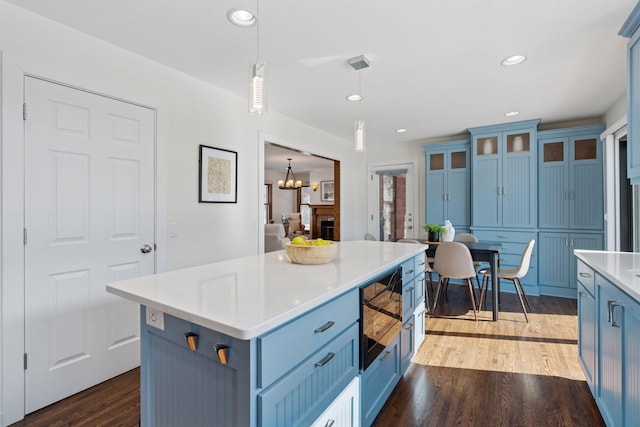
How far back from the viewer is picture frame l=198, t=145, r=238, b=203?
2965mm

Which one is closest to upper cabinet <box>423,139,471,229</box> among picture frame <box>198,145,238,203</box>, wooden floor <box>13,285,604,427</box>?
wooden floor <box>13,285,604,427</box>

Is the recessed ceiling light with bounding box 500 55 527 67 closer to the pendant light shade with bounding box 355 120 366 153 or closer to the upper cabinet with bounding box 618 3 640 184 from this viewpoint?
the upper cabinet with bounding box 618 3 640 184

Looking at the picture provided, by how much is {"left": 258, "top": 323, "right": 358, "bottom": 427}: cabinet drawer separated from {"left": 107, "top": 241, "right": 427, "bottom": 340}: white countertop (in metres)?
0.17

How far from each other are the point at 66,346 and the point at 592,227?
17.8ft

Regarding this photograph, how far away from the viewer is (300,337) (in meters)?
1.10

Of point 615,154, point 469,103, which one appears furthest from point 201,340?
point 615,154

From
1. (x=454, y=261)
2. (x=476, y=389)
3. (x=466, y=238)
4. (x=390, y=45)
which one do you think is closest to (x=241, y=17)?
(x=390, y=45)

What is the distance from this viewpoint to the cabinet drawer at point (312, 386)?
98 cm

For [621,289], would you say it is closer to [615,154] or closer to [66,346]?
[66,346]

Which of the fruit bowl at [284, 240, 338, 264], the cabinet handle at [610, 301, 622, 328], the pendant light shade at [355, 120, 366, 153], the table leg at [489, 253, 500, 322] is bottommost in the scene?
the table leg at [489, 253, 500, 322]

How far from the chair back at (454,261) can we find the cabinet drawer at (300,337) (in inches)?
94.1

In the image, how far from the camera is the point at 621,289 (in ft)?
4.45

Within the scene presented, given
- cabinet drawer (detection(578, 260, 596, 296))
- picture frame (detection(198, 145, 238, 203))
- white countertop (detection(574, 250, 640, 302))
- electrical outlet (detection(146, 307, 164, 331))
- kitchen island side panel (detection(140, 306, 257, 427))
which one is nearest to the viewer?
kitchen island side panel (detection(140, 306, 257, 427))

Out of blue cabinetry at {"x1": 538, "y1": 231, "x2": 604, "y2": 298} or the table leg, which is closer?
the table leg
